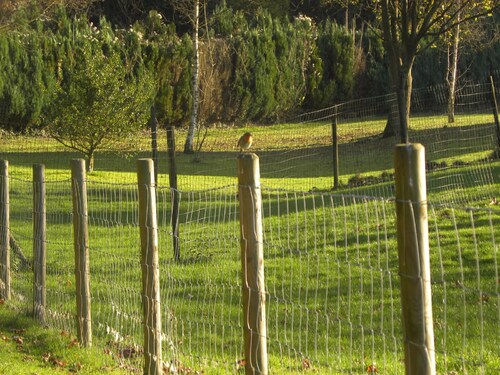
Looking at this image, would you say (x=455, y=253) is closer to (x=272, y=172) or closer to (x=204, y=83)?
(x=272, y=172)

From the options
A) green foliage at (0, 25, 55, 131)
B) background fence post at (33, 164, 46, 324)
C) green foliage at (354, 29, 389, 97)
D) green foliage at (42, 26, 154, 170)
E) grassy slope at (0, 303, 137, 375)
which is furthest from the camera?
green foliage at (354, 29, 389, 97)

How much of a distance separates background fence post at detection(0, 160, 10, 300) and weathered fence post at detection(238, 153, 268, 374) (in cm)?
503


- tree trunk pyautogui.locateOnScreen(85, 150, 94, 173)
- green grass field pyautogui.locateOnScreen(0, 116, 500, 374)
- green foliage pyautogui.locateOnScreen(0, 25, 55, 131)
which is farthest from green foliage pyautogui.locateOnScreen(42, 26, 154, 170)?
green foliage pyautogui.locateOnScreen(0, 25, 55, 131)

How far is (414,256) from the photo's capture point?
3.79 metres

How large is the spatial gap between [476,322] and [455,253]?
2.44 meters

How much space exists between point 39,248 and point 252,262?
13.8 ft

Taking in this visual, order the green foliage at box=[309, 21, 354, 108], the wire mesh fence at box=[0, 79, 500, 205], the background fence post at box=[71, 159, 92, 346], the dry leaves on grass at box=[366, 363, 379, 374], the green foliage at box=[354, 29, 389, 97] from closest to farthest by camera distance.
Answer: the dry leaves on grass at box=[366, 363, 379, 374], the background fence post at box=[71, 159, 92, 346], the wire mesh fence at box=[0, 79, 500, 205], the green foliage at box=[309, 21, 354, 108], the green foliage at box=[354, 29, 389, 97]

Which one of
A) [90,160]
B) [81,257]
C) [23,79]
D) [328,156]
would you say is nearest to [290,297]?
[81,257]

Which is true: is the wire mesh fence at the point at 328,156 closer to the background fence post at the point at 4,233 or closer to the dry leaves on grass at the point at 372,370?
the background fence post at the point at 4,233

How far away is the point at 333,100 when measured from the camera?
4156 centimetres

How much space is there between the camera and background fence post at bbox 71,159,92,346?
798cm

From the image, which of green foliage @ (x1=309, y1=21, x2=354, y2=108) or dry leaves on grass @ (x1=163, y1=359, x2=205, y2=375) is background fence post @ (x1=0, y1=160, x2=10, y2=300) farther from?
green foliage @ (x1=309, y1=21, x2=354, y2=108)

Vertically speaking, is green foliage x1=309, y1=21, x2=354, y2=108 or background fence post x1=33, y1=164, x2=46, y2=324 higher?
green foliage x1=309, y1=21, x2=354, y2=108

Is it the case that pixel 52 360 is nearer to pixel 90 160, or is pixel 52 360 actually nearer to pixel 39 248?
pixel 39 248
